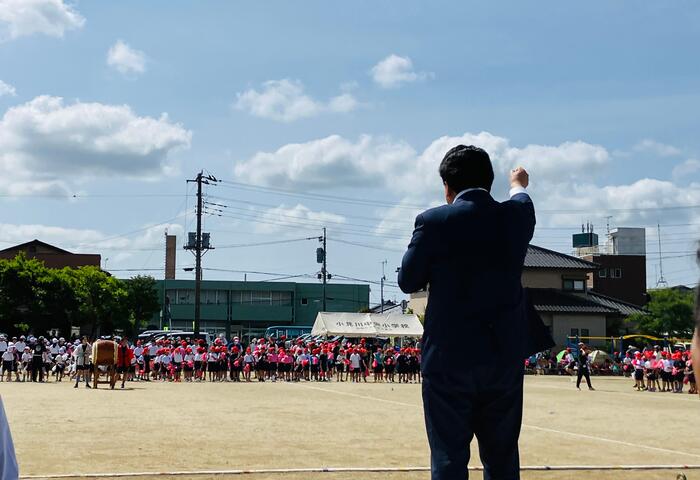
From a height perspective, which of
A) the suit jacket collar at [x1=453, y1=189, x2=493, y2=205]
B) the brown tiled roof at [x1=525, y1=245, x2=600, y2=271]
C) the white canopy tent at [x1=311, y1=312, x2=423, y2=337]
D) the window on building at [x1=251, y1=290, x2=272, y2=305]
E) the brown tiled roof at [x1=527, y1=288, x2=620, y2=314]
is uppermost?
the brown tiled roof at [x1=525, y1=245, x2=600, y2=271]

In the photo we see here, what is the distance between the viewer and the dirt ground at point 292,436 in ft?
30.5

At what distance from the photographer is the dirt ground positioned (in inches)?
366

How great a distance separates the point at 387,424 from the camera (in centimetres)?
1518

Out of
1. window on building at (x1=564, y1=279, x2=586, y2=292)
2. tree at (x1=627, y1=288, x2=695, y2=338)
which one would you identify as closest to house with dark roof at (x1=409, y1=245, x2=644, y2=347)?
window on building at (x1=564, y1=279, x2=586, y2=292)

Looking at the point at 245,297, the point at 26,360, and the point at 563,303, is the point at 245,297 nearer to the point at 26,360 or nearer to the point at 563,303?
the point at 563,303

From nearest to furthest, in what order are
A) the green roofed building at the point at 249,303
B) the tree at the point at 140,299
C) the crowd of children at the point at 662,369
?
1. the crowd of children at the point at 662,369
2. the tree at the point at 140,299
3. the green roofed building at the point at 249,303

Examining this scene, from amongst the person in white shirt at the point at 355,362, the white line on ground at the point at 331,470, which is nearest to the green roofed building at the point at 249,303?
the person in white shirt at the point at 355,362

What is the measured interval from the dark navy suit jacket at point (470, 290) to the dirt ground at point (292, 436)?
173 inches

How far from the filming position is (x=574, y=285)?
67.1 metres

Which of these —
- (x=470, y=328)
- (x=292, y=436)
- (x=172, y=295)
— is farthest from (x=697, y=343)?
(x=172, y=295)

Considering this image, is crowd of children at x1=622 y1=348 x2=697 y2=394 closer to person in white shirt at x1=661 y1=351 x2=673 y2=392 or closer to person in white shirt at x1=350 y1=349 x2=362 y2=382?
person in white shirt at x1=661 y1=351 x2=673 y2=392

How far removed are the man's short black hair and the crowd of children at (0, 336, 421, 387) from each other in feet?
110

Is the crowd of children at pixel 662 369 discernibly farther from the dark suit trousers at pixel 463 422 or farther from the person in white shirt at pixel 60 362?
the dark suit trousers at pixel 463 422

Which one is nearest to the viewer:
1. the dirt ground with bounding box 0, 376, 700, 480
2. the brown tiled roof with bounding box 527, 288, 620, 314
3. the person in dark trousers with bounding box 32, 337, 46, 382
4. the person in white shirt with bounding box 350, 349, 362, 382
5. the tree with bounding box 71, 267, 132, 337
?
the dirt ground with bounding box 0, 376, 700, 480
